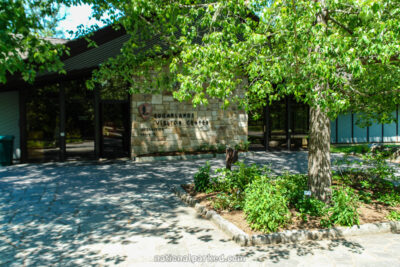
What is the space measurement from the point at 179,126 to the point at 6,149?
6.46 metres

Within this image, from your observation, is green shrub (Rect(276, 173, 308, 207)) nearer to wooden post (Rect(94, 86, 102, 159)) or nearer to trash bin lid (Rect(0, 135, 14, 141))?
wooden post (Rect(94, 86, 102, 159))

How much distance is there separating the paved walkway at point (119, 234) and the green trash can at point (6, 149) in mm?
2910

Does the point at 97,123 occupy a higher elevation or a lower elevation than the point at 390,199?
higher

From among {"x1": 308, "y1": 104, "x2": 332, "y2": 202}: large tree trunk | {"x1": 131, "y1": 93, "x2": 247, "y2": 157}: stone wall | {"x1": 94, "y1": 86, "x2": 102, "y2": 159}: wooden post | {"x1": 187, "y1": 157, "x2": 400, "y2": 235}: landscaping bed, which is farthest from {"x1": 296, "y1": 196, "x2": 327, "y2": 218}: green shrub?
{"x1": 94, "y1": 86, "x2": 102, "y2": 159}: wooden post

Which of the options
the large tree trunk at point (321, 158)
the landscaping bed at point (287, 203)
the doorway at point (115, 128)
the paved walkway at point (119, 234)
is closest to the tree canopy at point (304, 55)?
the large tree trunk at point (321, 158)

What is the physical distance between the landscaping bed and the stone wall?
19.3 ft

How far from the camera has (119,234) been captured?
16.5 feet

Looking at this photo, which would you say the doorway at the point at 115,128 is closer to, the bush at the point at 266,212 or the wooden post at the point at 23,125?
the wooden post at the point at 23,125

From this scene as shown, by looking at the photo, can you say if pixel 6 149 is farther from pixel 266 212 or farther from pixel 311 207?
pixel 311 207

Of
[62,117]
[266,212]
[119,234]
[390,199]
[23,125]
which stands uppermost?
[62,117]

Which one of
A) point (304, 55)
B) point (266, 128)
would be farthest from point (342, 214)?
point (266, 128)

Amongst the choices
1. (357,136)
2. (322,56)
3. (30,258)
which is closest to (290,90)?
(322,56)

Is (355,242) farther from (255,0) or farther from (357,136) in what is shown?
(357,136)

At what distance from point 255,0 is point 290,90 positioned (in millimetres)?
2055
